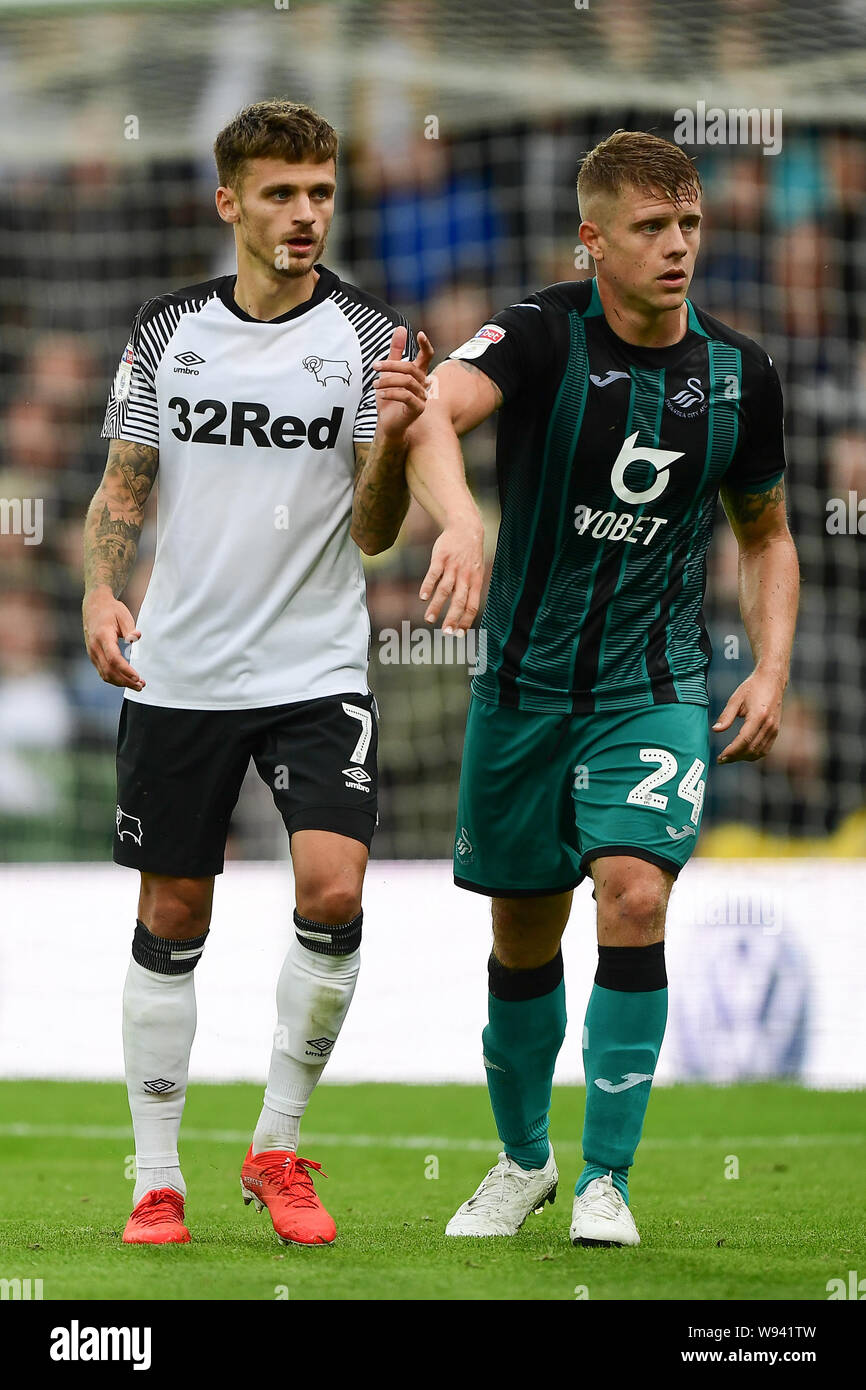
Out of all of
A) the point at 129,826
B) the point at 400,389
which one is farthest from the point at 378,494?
the point at 129,826

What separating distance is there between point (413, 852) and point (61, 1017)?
1.98 meters

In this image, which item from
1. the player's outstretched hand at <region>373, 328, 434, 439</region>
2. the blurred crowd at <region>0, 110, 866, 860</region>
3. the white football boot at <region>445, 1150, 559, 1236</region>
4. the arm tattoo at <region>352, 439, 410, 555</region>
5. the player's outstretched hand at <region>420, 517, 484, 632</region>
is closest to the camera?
the player's outstretched hand at <region>420, 517, 484, 632</region>

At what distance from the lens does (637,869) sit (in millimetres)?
3879

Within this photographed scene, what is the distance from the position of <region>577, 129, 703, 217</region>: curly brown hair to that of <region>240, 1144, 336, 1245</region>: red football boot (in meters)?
2.13

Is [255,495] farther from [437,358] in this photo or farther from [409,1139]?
[437,358]

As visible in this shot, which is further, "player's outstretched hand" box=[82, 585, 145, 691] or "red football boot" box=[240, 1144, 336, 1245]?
"red football boot" box=[240, 1144, 336, 1245]

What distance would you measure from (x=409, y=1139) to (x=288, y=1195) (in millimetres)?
2450

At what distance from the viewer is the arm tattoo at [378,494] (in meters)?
3.70

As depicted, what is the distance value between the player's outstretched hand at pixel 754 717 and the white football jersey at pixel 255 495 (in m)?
0.78

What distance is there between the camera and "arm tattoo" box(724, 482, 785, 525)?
4277 millimetres

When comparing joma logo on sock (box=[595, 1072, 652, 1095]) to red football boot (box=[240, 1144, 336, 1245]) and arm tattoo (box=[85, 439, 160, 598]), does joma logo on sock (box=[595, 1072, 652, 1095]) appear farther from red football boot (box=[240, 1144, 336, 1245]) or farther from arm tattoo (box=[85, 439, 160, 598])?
arm tattoo (box=[85, 439, 160, 598])

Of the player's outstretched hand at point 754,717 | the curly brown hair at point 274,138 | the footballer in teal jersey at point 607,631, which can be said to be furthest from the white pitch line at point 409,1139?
the curly brown hair at point 274,138

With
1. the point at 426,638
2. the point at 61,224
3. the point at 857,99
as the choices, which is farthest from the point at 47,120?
the point at 857,99

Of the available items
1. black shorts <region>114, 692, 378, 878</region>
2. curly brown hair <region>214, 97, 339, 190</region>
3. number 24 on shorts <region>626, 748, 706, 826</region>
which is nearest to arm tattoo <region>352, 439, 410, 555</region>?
black shorts <region>114, 692, 378, 878</region>
